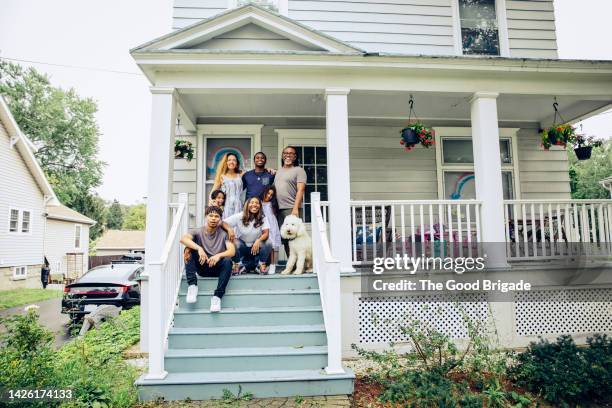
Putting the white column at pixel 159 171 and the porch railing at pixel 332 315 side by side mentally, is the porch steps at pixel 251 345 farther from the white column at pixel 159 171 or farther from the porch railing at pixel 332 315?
the white column at pixel 159 171

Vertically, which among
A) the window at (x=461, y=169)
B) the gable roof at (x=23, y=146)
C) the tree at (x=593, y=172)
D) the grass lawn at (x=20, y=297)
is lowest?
the grass lawn at (x=20, y=297)

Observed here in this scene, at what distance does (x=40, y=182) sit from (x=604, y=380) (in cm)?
2011

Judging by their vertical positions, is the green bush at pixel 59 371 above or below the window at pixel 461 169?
below

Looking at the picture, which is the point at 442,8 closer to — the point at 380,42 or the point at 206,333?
the point at 380,42

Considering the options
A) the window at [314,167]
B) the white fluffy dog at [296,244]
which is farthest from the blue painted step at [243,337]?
the window at [314,167]

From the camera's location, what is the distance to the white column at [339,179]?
4.85 meters

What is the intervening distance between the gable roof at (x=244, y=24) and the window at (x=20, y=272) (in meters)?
15.2

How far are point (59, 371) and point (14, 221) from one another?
1522 centimetres

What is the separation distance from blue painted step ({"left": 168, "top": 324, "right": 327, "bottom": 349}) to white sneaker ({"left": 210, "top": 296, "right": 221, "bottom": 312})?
0.23 meters

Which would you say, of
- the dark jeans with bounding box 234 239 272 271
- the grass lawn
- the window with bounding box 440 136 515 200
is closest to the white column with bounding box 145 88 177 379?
the dark jeans with bounding box 234 239 272 271

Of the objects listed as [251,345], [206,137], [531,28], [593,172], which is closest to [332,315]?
[251,345]

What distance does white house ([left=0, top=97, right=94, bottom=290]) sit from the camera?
1468 cm

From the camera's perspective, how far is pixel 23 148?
50.9 ft

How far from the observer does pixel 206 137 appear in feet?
22.5
